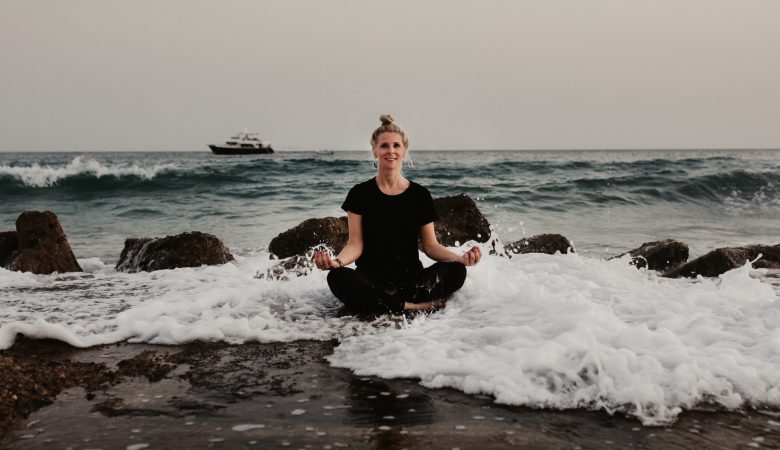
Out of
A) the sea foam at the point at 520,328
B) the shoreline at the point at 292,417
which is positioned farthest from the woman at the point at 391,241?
the shoreline at the point at 292,417

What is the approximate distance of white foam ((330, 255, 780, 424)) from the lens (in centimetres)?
321

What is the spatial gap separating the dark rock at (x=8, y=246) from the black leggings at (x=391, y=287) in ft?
19.9

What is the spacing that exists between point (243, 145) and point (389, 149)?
6897cm

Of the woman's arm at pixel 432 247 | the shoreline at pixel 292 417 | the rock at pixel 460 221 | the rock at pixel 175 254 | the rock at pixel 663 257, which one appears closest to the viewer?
the shoreline at pixel 292 417

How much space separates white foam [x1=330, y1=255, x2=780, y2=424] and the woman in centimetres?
32

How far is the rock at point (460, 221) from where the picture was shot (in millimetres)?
9836

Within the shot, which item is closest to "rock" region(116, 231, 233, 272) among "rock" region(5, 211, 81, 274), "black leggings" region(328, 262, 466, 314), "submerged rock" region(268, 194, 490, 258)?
"rock" region(5, 211, 81, 274)

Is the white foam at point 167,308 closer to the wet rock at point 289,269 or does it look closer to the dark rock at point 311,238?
the wet rock at point 289,269

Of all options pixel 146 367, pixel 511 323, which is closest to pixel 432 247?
pixel 511 323

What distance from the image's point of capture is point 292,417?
2.93 metres

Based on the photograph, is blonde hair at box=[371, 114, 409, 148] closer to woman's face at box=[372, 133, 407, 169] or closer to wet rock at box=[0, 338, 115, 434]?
woman's face at box=[372, 133, 407, 169]

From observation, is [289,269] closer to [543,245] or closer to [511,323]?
[511,323]

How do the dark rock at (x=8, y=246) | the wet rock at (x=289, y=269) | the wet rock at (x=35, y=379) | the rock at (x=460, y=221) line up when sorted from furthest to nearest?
the rock at (x=460, y=221) → the dark rock at (x=8, y=246) → the wet rock at (x=289, y=269) → the wet rock at (x=35, y=379)

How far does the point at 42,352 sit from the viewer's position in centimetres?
419
